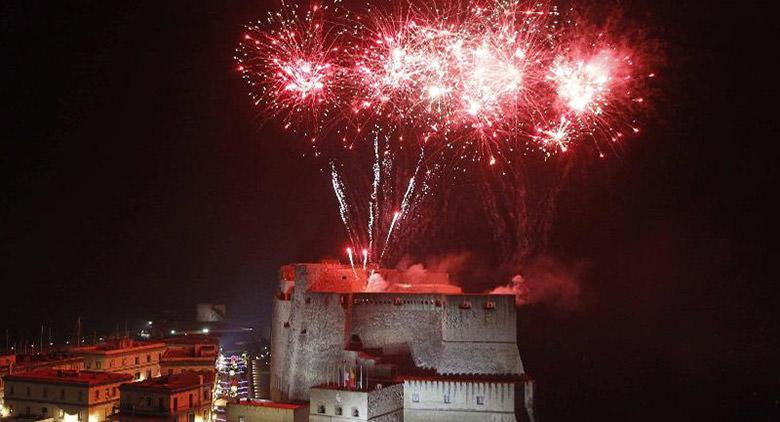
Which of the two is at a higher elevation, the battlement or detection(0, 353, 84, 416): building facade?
the battlement

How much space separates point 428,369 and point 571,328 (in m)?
21.2

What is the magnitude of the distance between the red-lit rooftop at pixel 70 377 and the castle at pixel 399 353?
8607mm

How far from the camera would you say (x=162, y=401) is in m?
36.5

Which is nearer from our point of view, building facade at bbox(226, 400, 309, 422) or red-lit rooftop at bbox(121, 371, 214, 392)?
building facade at bbox(226, 400, 309, 422)

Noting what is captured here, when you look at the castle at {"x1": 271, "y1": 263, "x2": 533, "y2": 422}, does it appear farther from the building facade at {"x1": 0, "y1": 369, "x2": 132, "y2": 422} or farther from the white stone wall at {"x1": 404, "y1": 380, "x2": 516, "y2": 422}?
the building facade at {"x1": 0, "y1": 369, "x2": 132, "y2": 422}

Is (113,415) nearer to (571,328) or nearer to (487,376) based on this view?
(487,376)

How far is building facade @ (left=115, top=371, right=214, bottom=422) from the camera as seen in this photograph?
36406 mm

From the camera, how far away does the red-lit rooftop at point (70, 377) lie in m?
39.4

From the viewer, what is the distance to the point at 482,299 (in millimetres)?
37250

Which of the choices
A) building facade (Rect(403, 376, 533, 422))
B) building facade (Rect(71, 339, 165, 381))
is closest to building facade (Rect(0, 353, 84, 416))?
building facade (Rect(71, 339, 165, 381))

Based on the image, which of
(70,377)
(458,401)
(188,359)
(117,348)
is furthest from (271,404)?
(117,348)

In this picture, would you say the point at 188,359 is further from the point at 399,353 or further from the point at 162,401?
the point at 399,353

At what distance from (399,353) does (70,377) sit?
1721cm

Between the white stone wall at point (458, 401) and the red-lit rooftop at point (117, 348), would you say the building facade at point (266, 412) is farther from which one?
the red-lit rooftop at point (117, 348)
